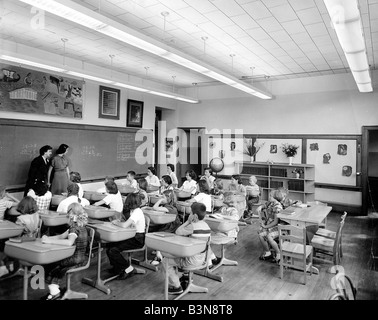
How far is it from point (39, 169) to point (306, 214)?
203 inches

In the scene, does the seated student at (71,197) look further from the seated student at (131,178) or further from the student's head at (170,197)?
the seated student at (131,178)

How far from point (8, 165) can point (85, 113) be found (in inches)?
90.2

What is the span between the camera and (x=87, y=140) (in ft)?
25.5

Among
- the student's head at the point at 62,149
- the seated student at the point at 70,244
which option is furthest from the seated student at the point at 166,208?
the student's head at the point at 62,149

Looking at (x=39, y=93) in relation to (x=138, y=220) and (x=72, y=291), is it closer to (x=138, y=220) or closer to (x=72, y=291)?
(x=138, y=220)

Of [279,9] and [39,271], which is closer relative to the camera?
[39,271]

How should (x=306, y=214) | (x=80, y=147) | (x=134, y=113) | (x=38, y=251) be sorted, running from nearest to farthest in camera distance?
(x=38, y=251) → (x=306, y=214) → (x=80, y=147) → (x=134, y=113)

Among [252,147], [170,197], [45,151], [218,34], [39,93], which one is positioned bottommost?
[170,197]

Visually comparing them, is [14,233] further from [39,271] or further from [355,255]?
[355,255]

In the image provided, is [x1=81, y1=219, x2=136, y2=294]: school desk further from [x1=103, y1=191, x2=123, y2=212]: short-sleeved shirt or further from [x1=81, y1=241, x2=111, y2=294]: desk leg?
[x1=103, y1=191, x2=123, y2=212]: short-sleeved shirt

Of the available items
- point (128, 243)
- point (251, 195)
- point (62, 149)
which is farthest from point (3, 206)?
point (251, 195)

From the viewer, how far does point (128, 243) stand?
3908mm

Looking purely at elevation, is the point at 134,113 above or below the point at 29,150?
above

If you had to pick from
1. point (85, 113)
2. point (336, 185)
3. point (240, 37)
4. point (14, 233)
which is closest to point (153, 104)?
point (85, 113)
